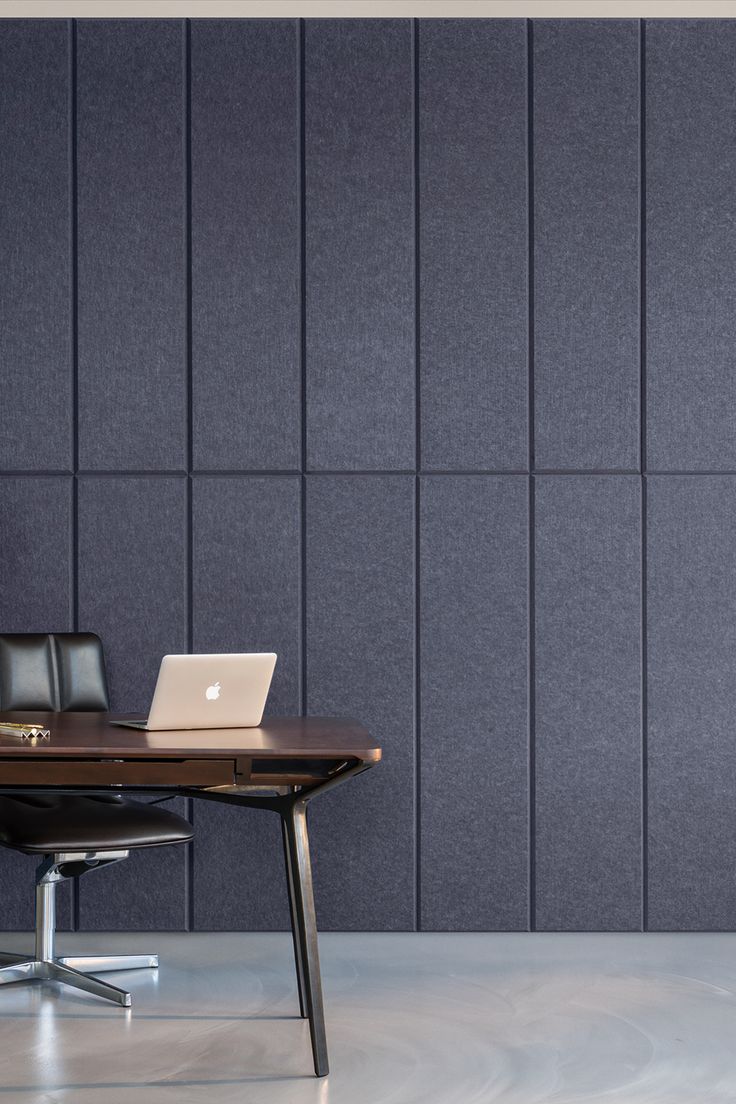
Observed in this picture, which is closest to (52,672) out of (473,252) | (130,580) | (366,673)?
(130,580)

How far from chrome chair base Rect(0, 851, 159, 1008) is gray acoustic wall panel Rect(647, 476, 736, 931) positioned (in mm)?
1874

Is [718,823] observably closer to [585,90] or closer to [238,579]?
[238,579]

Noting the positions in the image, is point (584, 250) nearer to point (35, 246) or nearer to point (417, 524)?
point (417, 524)

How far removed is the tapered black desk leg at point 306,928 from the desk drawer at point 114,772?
0.25 metres

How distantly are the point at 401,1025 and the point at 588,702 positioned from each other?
137 centimetres

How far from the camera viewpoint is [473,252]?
3.90 metres

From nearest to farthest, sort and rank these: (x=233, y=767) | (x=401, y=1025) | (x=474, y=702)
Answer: (x=233, y=767) → (x=401, y=1025) → (x=474, y=702)

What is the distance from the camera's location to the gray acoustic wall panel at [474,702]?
3.81 meters

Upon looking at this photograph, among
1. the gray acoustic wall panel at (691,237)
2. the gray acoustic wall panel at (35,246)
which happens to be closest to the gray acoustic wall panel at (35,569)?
the gray acoustic wall panel at (35,246)

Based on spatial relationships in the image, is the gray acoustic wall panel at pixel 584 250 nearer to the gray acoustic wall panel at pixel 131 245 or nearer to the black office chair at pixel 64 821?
the gray acoustic wall panel at pixel 131 245

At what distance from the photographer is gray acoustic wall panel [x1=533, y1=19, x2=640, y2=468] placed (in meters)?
3.89

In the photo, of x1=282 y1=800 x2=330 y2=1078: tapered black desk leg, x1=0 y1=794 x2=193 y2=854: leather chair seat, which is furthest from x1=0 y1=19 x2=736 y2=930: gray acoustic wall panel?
x1=282 y1=800 x2=330 y2=1078: tapered black desk leg

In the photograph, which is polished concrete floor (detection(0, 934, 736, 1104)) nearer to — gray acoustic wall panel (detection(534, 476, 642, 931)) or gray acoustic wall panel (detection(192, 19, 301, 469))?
gray acoustic wall panel (detection(534, 476, 642, 931))

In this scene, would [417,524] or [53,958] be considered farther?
[417,524]
